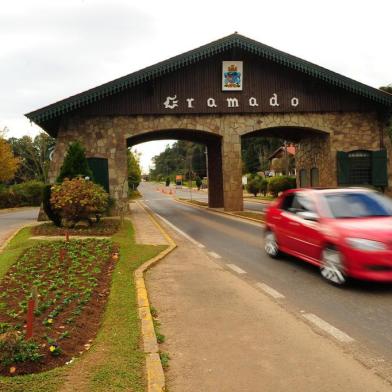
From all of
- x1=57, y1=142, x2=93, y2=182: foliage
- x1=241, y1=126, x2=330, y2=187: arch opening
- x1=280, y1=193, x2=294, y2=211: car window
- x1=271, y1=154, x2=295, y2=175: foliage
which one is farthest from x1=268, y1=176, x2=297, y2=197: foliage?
x1=271, y1=154, x2=295, y2=175: foliage

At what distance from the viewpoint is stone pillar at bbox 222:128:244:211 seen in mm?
22688

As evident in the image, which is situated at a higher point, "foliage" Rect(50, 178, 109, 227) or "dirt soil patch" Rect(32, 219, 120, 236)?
"foliage" Rect(50, 178, 109, 227)

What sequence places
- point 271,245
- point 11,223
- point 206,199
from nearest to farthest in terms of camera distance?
point 271,245
point 11,223
point 206,199

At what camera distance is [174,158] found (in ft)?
510

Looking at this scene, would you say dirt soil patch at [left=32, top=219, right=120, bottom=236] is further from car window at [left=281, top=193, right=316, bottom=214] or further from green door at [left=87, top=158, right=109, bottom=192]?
car window at [left=281, top=193, right=316, bottom=214]

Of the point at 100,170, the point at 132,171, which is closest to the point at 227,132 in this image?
the point at 100,170

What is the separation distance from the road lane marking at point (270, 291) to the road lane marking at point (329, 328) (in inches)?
39.5

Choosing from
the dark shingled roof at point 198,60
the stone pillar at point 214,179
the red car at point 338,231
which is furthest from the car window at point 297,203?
the stone pillar at point 214,179

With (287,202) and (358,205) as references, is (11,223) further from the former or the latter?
(358,205)

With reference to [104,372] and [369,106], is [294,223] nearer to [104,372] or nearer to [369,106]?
[104,372]

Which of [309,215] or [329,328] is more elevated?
[309,215]

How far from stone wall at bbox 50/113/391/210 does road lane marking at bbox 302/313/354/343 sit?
669 inches

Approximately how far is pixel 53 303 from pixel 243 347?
3.15 meters

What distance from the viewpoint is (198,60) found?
21516 mm
